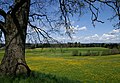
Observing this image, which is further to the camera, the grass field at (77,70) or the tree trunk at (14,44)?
the grass field at (77,70)

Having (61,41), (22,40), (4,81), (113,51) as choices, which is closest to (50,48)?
(61,41)

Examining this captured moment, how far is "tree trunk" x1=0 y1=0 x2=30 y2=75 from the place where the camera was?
439 inches

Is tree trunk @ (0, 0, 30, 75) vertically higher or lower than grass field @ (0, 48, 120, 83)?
higher

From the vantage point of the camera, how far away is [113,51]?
10106 centimetres

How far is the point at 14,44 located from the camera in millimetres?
11320

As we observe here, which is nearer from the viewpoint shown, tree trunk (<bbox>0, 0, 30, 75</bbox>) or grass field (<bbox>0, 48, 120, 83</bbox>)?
tree trunk (<bbox>0, 0, 30, 75</bbox>)

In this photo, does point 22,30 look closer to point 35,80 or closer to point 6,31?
point 6,31

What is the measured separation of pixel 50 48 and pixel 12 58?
89.0 inches

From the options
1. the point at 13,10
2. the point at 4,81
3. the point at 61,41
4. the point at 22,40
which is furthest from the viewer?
the point at 61,41

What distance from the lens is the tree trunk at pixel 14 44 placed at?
36.6 ft

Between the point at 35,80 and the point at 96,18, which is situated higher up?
the point at 96,18

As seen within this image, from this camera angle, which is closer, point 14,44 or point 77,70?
point 14,44

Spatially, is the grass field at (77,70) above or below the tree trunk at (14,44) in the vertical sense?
below

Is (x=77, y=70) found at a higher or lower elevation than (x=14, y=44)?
lower
